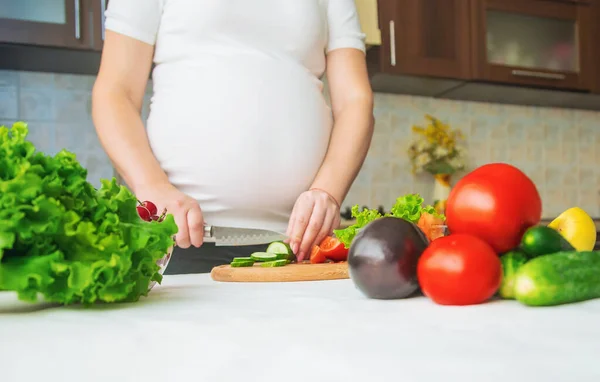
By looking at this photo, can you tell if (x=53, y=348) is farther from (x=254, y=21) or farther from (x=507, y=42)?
(x=507, y=42)

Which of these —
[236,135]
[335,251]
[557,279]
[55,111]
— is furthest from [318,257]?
[55,111]

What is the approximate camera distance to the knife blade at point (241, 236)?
3.92ft

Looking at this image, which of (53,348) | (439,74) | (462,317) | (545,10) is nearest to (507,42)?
(545,10)

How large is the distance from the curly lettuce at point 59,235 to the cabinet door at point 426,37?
210cm

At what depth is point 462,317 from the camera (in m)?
0.49

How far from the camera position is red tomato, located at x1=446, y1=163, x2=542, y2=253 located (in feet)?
1.94

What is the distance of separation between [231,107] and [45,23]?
119cm

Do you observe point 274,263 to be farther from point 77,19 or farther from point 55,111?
point 55,111

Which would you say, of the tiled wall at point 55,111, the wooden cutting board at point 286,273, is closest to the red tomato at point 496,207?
the wooden cutting board at point 286,273

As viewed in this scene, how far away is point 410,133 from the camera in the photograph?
298 centimetres

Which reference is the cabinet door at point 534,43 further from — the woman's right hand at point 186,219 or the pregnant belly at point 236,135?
the woman's right hand at point 186,219

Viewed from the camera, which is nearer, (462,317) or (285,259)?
(462,317)

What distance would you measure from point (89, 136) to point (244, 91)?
4.71 ft

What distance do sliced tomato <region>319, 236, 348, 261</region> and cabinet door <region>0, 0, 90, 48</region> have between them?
1519 mm
